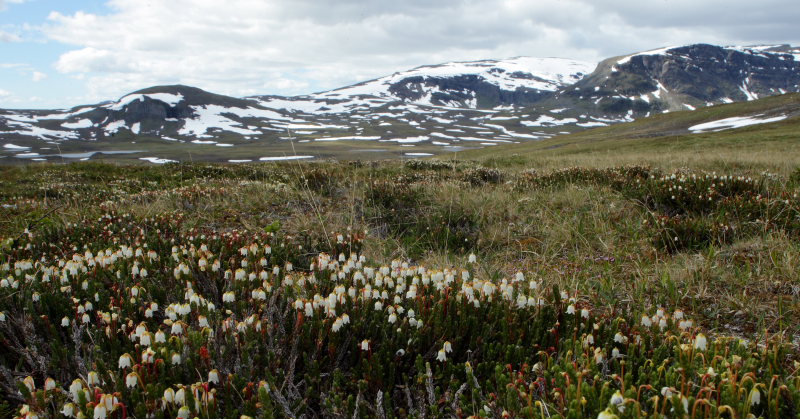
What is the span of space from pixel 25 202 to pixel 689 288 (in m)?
11.8

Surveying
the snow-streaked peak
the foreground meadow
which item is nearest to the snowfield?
the foreground meadow

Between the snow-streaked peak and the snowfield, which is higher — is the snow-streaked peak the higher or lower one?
the higher one

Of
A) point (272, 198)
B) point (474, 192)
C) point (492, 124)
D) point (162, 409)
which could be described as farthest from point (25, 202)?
point (492, 124)

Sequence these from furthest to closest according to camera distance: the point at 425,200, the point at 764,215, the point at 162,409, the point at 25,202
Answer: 1. the point at 25,202
2. the point at 425,200
3. the point at 764,215
4. the point at 162,409

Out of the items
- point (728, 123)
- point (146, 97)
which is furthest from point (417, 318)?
point (146, 97)

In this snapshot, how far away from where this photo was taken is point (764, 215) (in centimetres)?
609

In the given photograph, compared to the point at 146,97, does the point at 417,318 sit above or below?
below

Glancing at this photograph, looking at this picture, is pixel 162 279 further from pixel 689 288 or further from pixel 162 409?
pixel 689 288

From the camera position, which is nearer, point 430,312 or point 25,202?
point 430,312

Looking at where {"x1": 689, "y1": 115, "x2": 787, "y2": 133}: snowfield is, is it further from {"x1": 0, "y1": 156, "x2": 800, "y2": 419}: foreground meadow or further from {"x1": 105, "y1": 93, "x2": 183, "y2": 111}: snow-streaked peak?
{"x1": 105, "y1": 93, "x2": 183, "y2": 111}: snow-streaked peak

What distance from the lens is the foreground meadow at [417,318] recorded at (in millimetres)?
2209

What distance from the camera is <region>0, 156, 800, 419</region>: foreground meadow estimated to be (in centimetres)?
221

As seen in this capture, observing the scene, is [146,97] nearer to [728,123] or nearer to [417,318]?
[728,123]

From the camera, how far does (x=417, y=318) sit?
3.14 m
